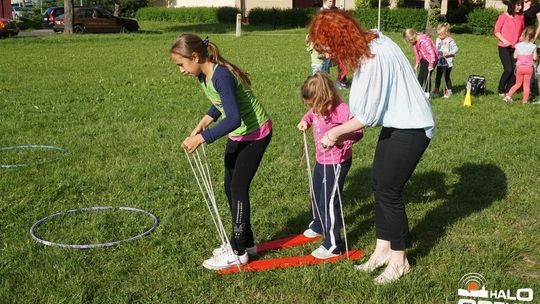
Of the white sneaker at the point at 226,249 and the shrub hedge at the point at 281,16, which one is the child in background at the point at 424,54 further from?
the shrub hedge at the point at 281,16

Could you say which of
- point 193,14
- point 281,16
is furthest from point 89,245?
point 193,14

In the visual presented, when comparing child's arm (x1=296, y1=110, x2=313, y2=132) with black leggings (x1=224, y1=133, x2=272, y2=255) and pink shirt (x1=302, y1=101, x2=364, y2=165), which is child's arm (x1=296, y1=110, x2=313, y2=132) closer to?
pink shirt (x1=302, y1=101, x2=364, y2=165)

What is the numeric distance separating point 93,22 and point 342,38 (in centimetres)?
3305

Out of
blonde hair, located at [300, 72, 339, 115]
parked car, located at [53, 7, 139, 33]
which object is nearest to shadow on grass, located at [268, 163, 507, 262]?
blonde hair, located at [300, 72, 339, 115]

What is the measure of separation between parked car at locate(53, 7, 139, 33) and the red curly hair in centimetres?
3250

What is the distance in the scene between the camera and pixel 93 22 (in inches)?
1344

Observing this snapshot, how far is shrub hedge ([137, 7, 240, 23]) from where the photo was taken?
44.5 meters

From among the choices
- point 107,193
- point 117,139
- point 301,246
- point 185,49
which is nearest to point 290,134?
point 117,139

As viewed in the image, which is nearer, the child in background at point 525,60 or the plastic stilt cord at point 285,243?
the plastic stilt cord at point 285,243

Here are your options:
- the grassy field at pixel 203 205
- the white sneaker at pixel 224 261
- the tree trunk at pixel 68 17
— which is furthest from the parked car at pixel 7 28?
the white sneaker at pixel 224 261

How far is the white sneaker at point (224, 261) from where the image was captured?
4367 millimetres

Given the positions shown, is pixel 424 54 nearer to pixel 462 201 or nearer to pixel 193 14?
pixel 462 201

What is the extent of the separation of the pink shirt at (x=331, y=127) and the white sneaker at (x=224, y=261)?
974 millimetres

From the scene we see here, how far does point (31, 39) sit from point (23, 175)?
21210mm
